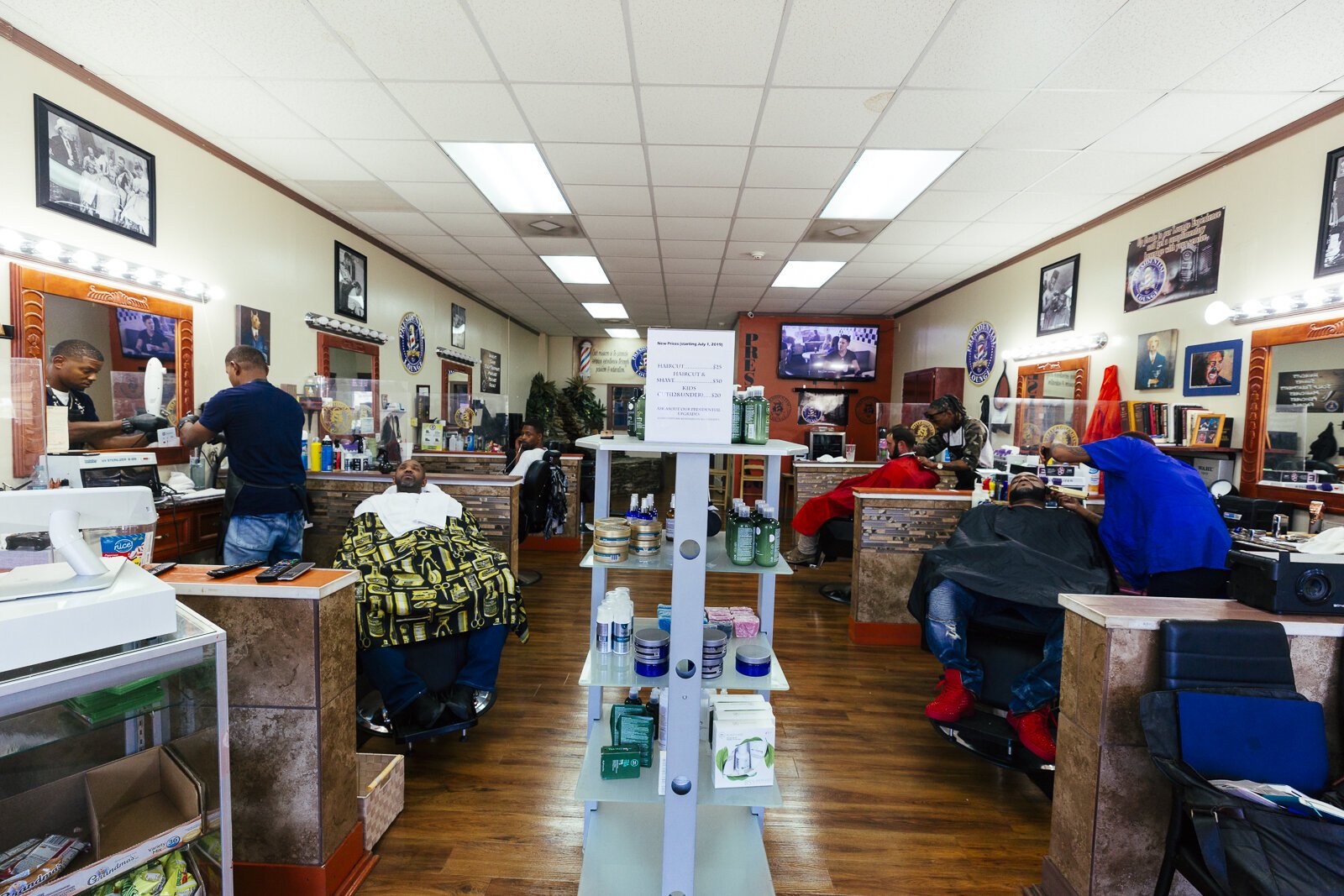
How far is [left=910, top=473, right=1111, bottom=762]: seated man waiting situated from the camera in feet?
7.79

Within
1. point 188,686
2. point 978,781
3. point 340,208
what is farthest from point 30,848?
point 340,208

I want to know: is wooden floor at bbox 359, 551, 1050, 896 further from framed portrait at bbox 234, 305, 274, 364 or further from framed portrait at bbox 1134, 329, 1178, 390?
framed portrait at bbox 234, 305, 274, 364

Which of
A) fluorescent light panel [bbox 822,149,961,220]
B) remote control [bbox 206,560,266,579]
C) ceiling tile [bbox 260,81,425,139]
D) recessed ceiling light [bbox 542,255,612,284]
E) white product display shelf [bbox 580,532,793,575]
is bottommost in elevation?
remote control [bbox 206,560,266,579]

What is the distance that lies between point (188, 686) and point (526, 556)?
15.4 ft

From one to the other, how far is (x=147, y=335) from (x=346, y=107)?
5.19ft

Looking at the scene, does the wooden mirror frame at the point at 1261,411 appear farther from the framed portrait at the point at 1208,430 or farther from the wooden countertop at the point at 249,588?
the wooden countertop at the point at 249,588

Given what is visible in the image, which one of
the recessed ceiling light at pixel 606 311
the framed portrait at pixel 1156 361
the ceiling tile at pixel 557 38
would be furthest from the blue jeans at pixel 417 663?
the recessed ceiling light at pixel 606 311

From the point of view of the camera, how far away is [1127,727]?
1637 mm

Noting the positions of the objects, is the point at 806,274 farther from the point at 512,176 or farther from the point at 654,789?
the point at 654,789

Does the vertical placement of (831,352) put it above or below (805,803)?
above

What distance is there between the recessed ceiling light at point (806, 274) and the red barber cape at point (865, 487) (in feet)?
7.66

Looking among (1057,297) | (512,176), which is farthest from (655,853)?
(1057,297)

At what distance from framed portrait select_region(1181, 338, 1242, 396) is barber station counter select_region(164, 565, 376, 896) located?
429 cm

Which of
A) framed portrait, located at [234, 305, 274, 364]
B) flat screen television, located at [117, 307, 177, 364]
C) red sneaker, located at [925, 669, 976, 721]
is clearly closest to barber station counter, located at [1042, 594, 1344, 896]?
red sneaker, located at [925, 669, 976, 721]
